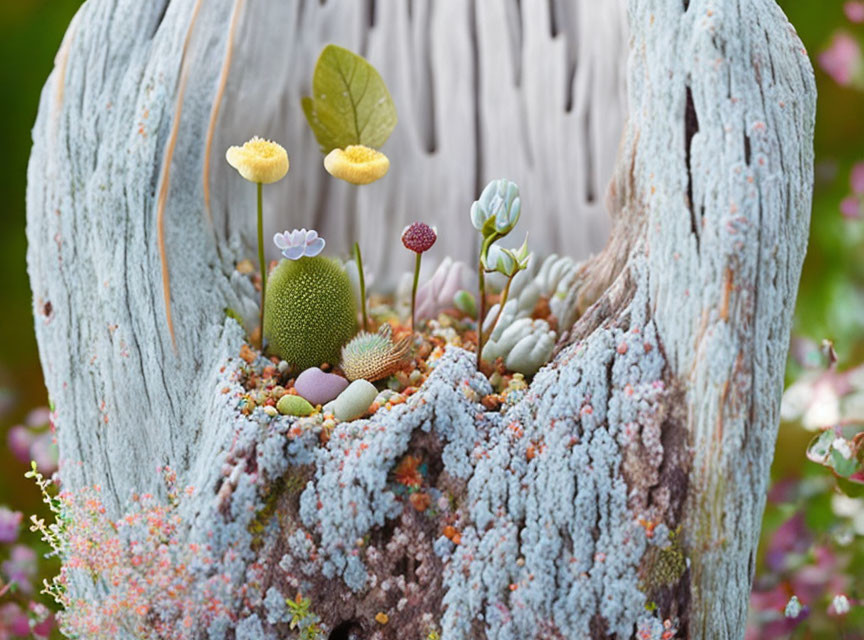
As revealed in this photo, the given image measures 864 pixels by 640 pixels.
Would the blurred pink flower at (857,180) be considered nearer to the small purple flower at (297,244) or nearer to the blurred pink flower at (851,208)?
the blurred pink flower at (851,208)

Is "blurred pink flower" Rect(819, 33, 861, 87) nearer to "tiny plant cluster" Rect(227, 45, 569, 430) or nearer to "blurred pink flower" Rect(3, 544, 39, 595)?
"tiny plant cluster" Rect(227, 45, 569, 430)

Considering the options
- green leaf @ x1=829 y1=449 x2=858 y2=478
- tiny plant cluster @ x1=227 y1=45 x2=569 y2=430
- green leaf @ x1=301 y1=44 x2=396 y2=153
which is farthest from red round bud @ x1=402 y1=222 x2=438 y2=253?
green leaf @ x1=829 y1=449 x2=858 y2=478

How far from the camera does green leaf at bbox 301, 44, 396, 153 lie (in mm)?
1438

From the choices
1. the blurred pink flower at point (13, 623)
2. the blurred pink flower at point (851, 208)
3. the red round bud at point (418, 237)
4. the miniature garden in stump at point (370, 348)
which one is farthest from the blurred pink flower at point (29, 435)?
the blurred pink flower at point (851, 208)

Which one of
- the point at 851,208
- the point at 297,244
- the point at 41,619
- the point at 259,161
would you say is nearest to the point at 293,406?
the point at 297,244

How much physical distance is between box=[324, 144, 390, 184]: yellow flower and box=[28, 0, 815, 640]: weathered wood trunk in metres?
0.19

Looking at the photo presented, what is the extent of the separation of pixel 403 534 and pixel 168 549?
0.35 metres

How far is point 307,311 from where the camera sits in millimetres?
1321

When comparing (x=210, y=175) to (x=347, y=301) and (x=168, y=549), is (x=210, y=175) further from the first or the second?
(x=168, y=549)

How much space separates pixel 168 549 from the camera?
4.07 feet

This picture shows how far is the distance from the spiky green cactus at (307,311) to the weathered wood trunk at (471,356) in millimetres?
79

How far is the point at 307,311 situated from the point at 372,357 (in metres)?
0.12

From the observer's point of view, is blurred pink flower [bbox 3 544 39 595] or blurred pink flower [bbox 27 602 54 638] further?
blurred pink flower [bbox 3 544 39 595]

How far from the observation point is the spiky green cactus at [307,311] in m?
1.32
